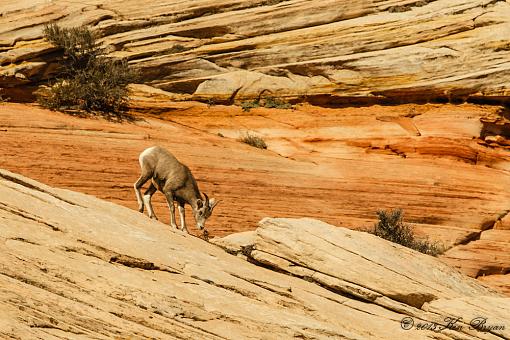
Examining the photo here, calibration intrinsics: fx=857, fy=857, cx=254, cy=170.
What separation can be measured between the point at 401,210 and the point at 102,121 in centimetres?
778

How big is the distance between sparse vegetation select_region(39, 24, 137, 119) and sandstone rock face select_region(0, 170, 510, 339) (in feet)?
31.8

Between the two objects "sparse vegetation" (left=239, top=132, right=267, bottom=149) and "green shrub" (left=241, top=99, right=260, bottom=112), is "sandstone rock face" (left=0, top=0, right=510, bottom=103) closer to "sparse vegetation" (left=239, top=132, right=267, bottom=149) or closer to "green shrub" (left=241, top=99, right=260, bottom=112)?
"green shrub" (left=241, top=99, right=260, bottom=112)

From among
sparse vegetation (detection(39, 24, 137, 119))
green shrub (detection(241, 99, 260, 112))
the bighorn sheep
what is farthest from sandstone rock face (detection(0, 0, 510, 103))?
the bighorn sheep

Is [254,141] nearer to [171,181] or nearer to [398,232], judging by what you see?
[398,232]

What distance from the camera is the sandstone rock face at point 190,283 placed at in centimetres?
909

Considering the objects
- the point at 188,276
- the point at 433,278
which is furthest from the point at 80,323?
the point at 433,278

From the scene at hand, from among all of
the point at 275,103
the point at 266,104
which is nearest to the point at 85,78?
the point at 266,104

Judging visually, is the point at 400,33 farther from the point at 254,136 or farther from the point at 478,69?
the point at 254,136

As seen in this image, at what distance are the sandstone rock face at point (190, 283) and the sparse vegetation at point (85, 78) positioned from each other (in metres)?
9.70

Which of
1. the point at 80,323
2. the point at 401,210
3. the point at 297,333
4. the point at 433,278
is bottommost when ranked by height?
the point at 401,210

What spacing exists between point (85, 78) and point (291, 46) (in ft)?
20.6

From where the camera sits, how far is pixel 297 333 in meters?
10.0

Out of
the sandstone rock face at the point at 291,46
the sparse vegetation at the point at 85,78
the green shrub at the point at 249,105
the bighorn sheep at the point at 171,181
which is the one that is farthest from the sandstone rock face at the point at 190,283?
the green shrub at the point at 249,105

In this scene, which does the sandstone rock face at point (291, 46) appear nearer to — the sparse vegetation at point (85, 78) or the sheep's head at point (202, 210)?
the sparse vegetation at point (85, 78)
